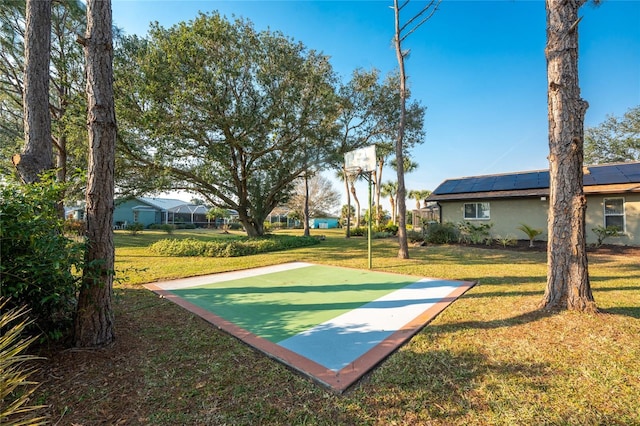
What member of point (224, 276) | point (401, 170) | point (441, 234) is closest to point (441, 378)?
point (224, 276)

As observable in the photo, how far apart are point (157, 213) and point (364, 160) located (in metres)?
32.9

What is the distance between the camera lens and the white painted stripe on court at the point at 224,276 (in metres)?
5.70

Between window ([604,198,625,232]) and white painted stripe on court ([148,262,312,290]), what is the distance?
13.4 meters

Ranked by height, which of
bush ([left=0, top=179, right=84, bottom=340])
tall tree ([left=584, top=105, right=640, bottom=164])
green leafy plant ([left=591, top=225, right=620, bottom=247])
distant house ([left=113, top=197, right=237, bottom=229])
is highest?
tall tree ([left=584, top=105, right=640, bottom=164])

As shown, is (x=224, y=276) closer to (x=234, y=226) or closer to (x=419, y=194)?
(x=234, y=226)

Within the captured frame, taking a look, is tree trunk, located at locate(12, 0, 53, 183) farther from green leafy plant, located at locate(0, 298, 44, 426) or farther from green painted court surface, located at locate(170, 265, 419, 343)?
A: green painted court surface, located at locate(170, 265, 419, 343)

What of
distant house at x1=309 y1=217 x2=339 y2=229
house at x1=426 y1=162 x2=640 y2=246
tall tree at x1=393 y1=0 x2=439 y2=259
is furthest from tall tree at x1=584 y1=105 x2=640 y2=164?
distant house at x1=309 y1=217 x2=339 y2=229

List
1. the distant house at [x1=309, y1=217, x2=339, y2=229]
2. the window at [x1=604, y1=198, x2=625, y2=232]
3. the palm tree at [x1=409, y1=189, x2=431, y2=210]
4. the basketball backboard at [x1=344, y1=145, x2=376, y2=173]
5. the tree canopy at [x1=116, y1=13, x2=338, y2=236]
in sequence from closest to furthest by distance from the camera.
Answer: the basketball backboard at [x1=344, y1=145, x2=376, y2=173] < the tree canopy at [x1=116, y1=13, x2=338, y2=236] < the window at [x1=604, y1=198, x2=625, y2=232] < the palm tree at [x1=409, y1=189, x2=431, y2=210] < the distant house at [x1=309, y1=217, x2=339, y2=229]

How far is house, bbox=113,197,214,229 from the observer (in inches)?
1170

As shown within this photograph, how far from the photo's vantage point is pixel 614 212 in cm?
1135

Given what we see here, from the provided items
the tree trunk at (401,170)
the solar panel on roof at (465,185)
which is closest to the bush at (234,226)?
the solar panel on roof at (465,185)

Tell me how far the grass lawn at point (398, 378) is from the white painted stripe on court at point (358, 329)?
0.33 metres

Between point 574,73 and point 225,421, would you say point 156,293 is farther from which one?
point 574,73

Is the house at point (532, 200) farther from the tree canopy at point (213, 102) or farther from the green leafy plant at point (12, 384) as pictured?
the green leafy plant at point (12, 384)
